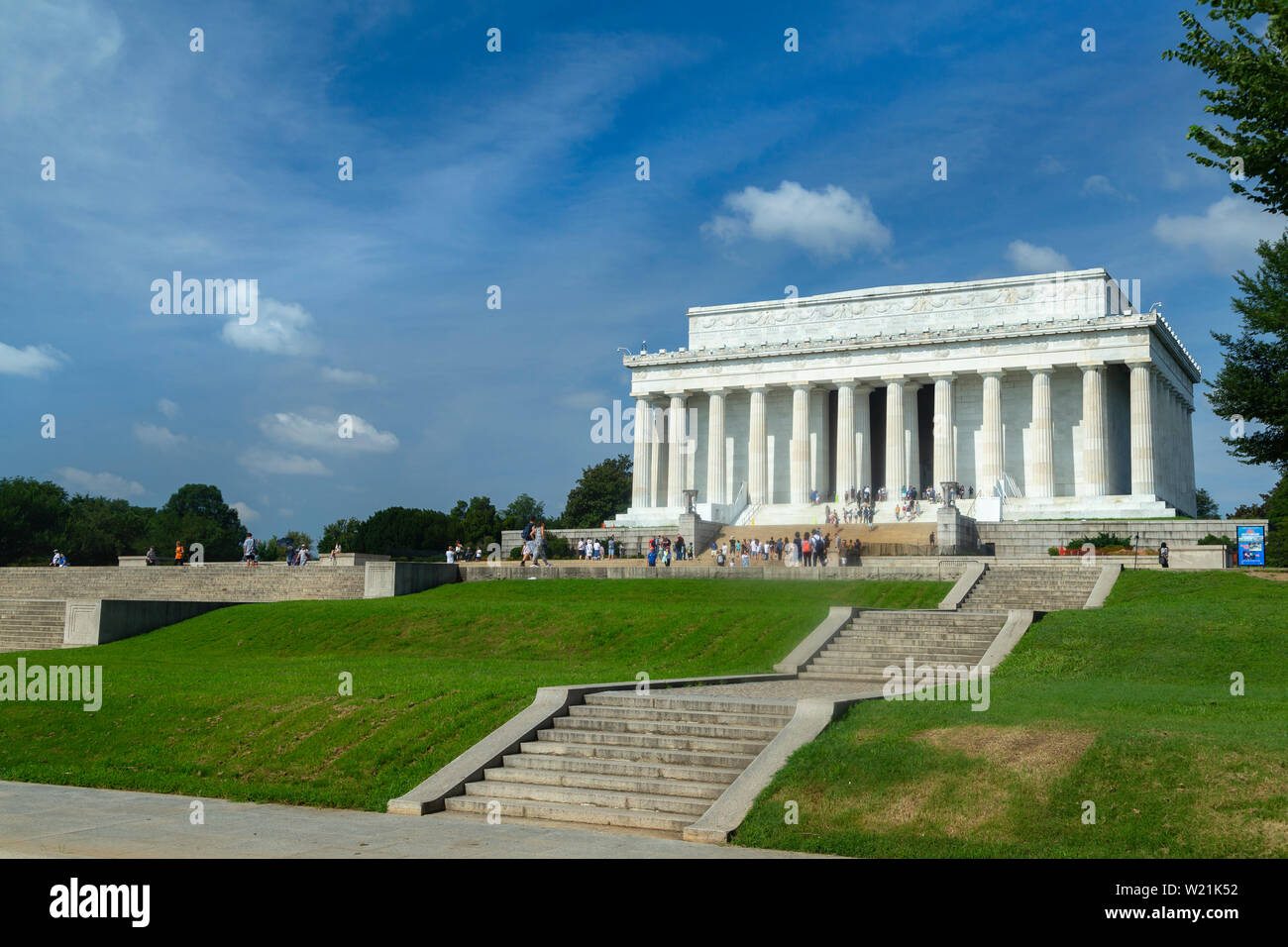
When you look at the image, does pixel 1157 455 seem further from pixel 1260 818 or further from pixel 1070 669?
pixel 1260 818

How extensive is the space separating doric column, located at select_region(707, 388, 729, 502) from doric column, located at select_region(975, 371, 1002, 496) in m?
18.7

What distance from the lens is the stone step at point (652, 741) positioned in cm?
1538

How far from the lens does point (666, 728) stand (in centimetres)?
1616

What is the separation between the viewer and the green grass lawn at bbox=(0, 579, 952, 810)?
635 inches

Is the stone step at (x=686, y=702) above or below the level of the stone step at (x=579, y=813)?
Answer: above

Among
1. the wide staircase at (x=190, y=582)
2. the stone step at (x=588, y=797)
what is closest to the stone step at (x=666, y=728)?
the stone step at (x=588, y=797)

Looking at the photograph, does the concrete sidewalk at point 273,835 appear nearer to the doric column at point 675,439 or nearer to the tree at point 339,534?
the doric column at point 675,439

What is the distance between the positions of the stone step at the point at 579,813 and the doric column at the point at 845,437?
63.5 m

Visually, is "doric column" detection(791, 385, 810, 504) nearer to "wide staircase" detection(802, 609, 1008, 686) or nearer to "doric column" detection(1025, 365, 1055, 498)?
"doric column" detection(1025, 365, 1055, 498)

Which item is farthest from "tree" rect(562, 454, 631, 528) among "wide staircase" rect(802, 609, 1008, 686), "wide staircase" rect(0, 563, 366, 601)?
"wide staircase" rect(802, 609, 1008, 686)

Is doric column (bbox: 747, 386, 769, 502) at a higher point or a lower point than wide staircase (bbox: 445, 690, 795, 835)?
higher

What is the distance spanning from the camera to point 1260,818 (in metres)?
11.1
